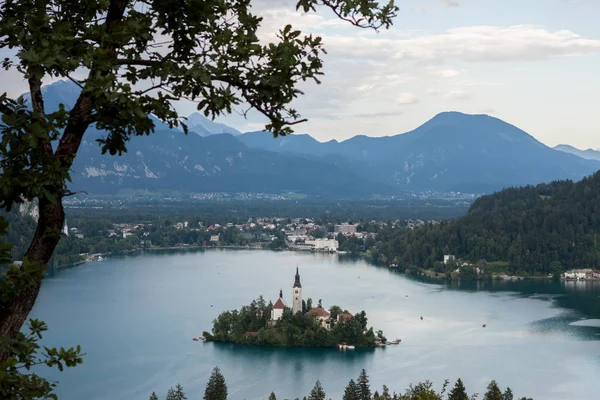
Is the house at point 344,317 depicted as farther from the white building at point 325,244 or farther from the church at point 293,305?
the white building at point 325,244

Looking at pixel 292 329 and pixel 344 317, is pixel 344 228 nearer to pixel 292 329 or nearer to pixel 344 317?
pixel 344 317

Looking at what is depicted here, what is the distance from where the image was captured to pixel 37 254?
2.06 metres

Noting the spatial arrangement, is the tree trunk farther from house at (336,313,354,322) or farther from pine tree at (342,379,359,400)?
house at (336,313,354,322)

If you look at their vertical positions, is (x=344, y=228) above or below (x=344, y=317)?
above

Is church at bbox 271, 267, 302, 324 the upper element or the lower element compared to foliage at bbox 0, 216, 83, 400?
lower

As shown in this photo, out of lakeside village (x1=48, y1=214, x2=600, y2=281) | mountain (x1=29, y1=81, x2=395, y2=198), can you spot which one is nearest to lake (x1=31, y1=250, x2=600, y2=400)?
lakeside village (x1=48, y1=214, x2=600, y2=281)

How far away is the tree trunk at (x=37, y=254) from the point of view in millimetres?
2014

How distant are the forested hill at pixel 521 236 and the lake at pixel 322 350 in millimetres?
5066

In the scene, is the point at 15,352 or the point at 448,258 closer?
the point at 15,352

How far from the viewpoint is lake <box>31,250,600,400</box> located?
63.0 feet

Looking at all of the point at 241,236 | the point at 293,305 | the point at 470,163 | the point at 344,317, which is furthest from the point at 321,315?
the point at 470,163

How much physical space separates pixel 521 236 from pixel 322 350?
84.6ft

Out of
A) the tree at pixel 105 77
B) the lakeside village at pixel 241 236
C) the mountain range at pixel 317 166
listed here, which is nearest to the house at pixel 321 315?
the lakeside village at pixel 241 236

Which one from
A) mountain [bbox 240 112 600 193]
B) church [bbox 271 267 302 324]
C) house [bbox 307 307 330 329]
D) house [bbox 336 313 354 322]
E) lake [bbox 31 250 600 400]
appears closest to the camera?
lake [bbox 31 250 600 400]
